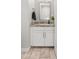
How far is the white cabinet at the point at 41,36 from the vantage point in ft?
17.6

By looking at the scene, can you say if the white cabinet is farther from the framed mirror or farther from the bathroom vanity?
the framed mirror

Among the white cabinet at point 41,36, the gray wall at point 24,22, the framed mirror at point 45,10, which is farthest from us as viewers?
the framed mirror at point 45,10

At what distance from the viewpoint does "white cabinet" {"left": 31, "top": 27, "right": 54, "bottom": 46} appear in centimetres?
537

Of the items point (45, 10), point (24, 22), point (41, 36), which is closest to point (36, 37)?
point (41, 36)

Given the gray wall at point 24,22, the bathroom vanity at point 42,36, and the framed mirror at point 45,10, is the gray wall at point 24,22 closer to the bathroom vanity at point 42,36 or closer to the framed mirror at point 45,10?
the bathroom vanity at point 42,36

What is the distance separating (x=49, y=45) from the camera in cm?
541

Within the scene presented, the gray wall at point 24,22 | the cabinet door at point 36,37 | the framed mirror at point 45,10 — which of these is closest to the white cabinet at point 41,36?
the cabinet door at point 36,37

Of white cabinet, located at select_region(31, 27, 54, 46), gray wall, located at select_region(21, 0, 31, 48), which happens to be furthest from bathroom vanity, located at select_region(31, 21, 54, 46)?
gray wall, located at select_region(21, 0, 31, 48)

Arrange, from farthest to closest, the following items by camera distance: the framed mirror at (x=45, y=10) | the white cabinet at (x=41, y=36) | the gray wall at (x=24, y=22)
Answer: the framed mirror at (x=45, y=10) → the white cabinet at (x=41, y=36) → the gray wall at (x=24, y=22)

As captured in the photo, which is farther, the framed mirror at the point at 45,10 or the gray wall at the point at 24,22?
the framed mirror at the point at 45,10

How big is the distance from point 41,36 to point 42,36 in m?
0.04
